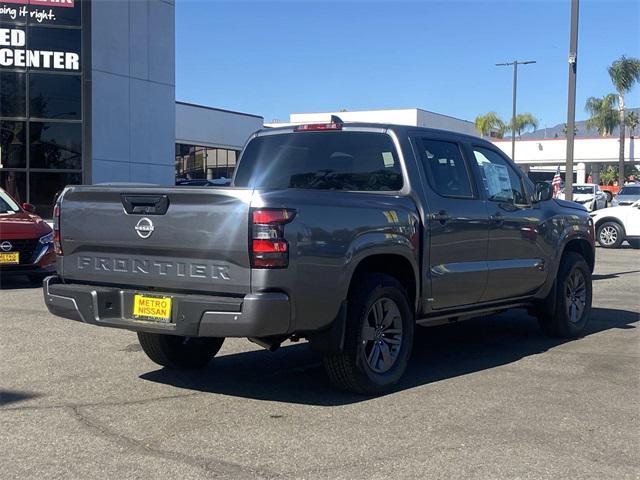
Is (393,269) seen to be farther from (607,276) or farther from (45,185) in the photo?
(45,185)

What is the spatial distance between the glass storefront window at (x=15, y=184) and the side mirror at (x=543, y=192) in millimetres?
18267

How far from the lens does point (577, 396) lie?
226 inches

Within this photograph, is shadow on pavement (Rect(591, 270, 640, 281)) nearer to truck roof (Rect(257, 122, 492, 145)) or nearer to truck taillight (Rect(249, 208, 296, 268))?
truck roof (Rect(257, 122, 492, 145))

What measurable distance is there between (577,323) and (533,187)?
1.60 meters

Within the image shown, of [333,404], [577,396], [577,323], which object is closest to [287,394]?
[333,404]

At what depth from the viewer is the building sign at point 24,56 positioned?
21.9m

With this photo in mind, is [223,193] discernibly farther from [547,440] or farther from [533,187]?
[533,187]

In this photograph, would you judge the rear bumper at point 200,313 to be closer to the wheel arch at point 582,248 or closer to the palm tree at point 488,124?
the wheel arch at point 582,248

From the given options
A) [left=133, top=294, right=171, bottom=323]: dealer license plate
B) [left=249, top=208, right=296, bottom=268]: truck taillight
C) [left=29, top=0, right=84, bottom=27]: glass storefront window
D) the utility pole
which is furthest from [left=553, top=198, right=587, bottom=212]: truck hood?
[left=29, top=0, right=84, bottom=27]: glass storefront window

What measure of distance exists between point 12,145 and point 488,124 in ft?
200

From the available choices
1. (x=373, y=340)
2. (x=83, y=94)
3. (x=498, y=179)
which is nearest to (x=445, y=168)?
(x=498, y=179)

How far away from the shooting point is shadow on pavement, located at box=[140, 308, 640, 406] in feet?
19.1

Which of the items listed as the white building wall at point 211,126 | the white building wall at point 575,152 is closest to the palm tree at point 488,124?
the white building wall at point 575,152

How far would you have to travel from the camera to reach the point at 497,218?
6.89m
